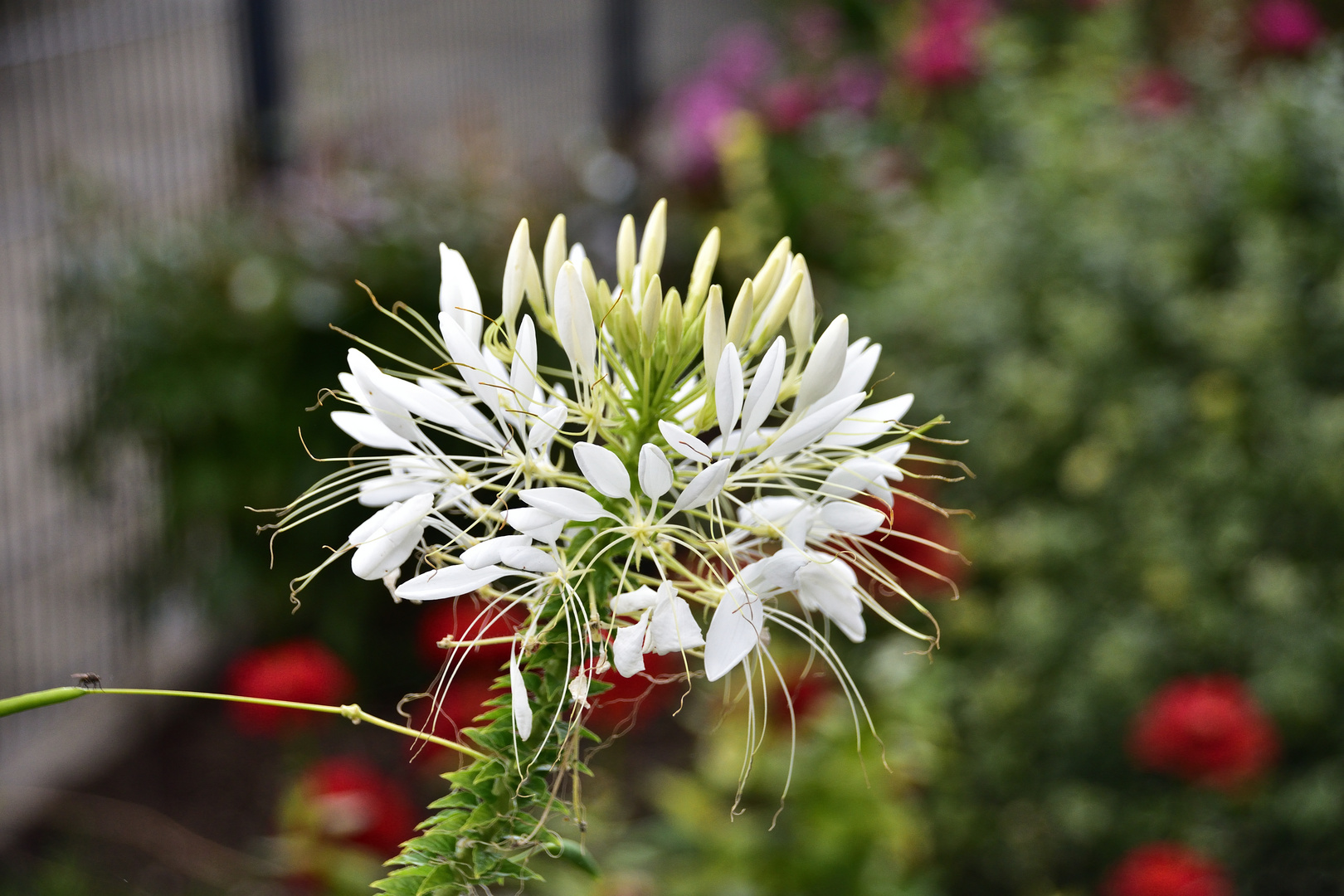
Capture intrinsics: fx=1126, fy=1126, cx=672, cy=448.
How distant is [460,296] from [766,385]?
0.25 metres

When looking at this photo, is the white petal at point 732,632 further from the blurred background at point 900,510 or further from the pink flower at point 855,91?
the pink flower at point 855,91

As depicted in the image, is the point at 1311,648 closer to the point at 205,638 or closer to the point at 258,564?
the point at 258,564

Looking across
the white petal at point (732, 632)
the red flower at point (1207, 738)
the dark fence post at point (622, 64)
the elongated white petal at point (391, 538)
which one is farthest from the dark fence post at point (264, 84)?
the white petal at point (732, 632)

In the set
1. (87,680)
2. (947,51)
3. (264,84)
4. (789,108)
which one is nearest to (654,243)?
(87,680)

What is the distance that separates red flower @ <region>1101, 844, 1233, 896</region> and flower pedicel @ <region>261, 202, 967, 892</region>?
4.40 ft

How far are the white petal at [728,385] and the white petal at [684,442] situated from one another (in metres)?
0.03

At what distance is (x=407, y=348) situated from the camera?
3125mm

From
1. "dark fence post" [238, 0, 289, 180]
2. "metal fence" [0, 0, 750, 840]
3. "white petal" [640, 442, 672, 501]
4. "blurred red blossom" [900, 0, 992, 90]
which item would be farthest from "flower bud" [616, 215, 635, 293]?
"blurred red blossom" [900, 0, 992, 90]

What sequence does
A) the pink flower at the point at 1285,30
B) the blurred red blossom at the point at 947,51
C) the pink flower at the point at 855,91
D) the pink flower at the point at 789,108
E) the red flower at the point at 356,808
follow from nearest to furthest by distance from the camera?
the red flower at the point at 356,808 < the pink flower at the point at 1285,30 < the blurred red blossom at the point at 947,51 < the pink flower at the point at 789,108 < the pink flower at the point at 855,91

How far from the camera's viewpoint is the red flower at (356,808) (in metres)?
2.10

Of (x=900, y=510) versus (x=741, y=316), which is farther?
(x=900, y=510)

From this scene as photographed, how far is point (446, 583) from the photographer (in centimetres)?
70

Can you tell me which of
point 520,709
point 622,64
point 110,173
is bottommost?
point 520,709

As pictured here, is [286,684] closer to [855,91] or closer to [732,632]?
[732,632]
